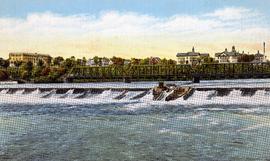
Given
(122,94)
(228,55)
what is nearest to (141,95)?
(122,94)

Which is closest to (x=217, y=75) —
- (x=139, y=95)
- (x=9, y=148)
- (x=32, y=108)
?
(x=139, y=95)

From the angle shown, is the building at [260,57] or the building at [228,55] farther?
the building at [228,55]

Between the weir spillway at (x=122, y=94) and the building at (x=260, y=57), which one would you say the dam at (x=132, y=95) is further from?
the building at (x=260, y=57)

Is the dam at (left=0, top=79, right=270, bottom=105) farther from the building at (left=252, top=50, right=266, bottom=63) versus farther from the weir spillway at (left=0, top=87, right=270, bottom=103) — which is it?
the building at (left=252, top=50, right=266, bottom=63)

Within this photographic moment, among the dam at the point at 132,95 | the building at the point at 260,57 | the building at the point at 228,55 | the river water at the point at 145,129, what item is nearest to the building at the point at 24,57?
the dam at the point at 132,95

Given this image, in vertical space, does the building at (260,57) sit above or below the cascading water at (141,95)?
above

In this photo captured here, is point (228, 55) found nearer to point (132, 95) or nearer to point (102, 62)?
point (102, 62)

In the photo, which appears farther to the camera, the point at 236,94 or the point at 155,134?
the point at 236,94

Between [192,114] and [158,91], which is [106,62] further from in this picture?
[192,114]
